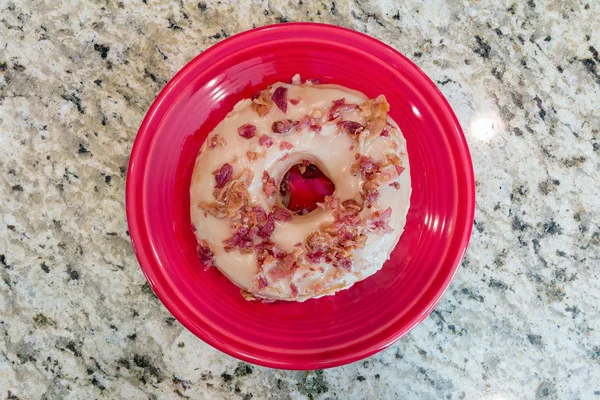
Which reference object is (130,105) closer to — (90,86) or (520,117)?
(90,86)

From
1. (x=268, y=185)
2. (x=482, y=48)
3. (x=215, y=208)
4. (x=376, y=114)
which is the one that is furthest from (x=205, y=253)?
(x=482, y=48)

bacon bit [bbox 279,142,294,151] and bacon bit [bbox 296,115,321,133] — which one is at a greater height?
bacon bit [bbox 296,115,321,133]

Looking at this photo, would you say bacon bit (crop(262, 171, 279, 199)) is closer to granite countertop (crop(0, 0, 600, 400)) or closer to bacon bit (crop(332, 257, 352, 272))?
bacon bit (crop(332, 257, 352, 272))

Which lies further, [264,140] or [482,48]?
[482,48]

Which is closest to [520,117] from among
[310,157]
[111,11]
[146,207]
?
[310,157]

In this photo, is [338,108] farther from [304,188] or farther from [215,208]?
[215,208]

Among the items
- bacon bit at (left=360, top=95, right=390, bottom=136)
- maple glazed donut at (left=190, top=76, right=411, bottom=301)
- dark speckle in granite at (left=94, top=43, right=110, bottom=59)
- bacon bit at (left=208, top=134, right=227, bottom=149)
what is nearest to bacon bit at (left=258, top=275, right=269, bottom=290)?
maple glazed donut at (left=190, top=76, right=411, bottom=301)

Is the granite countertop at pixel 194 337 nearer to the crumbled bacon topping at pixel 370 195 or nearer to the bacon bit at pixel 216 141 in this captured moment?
the bacon bit at pixel 216 141
